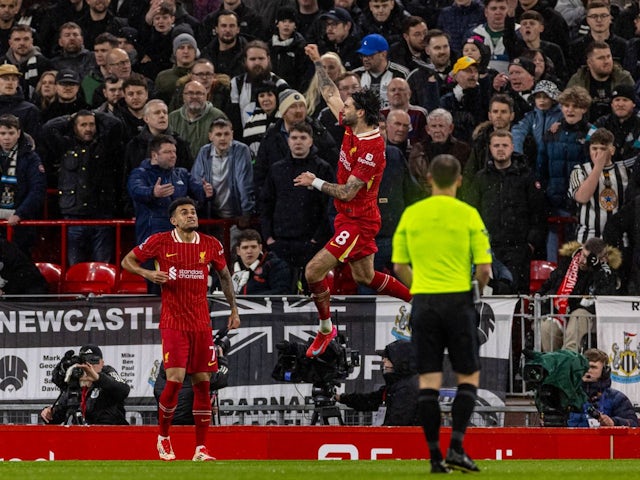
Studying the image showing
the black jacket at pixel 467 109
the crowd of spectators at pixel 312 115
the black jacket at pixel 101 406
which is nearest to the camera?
the black jacket at pixel 101 406

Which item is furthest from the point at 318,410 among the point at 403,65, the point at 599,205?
the point at 403,65

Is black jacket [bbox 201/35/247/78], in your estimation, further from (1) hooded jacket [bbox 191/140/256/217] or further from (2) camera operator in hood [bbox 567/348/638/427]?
(2) camera operator in hood [bbox 567/348/638/427]

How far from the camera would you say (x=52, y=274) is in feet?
63.9

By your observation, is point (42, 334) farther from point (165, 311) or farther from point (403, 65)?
point (403, 65)

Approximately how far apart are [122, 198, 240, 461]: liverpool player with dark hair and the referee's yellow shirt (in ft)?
14.9

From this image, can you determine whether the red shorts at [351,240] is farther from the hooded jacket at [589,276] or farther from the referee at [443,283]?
the referee at [443,283]

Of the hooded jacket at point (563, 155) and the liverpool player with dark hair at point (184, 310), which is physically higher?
the hooded jacket at point (563, 155)

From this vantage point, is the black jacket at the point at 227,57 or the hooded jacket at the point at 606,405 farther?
the black jacket at the point at 227,57

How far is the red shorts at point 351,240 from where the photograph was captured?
1534cm

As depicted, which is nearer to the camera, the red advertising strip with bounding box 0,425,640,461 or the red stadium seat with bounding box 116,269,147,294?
the red advertising strip with bounding box 0,425,640,461

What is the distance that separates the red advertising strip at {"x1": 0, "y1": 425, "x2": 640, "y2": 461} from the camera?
1565cm

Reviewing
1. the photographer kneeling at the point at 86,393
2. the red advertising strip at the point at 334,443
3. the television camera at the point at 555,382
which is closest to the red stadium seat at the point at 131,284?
Answer: the photographer kneeling at the point at 86,393

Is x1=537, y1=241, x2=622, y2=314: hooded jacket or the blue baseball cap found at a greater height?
the blue baseball cap

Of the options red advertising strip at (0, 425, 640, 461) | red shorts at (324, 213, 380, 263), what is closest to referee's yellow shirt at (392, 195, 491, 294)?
red shorts at (324, 213, 380, 263)
